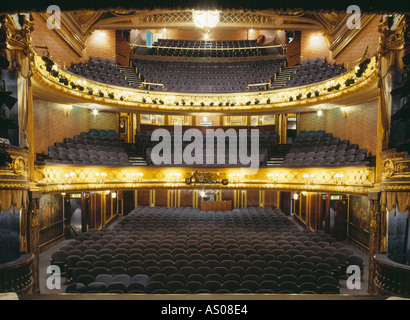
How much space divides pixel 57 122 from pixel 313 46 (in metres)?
17.1

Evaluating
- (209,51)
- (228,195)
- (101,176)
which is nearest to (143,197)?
(228,195)

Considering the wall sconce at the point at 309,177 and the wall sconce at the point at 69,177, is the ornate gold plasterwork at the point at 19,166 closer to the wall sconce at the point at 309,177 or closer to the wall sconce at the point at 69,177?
the wall sconce at the point at 69,177

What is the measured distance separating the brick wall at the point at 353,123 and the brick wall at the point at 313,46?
4538 mm

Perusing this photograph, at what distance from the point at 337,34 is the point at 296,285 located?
50.6ft

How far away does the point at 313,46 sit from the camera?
18.3 meters

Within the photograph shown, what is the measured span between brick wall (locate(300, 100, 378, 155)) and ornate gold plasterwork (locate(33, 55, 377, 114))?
1418 mm

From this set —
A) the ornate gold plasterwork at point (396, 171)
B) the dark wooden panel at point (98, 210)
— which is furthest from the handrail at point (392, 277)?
the dark wooden panel at point (98, 210)

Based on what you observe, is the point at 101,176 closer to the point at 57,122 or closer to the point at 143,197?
the point at 57,122

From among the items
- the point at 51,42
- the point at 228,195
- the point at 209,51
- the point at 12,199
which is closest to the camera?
the point at 12,199

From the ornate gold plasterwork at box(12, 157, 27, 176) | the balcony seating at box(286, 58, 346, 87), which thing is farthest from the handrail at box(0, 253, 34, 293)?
the balcony seating at box(286, 58, 346, 87)

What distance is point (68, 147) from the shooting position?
12555mm
